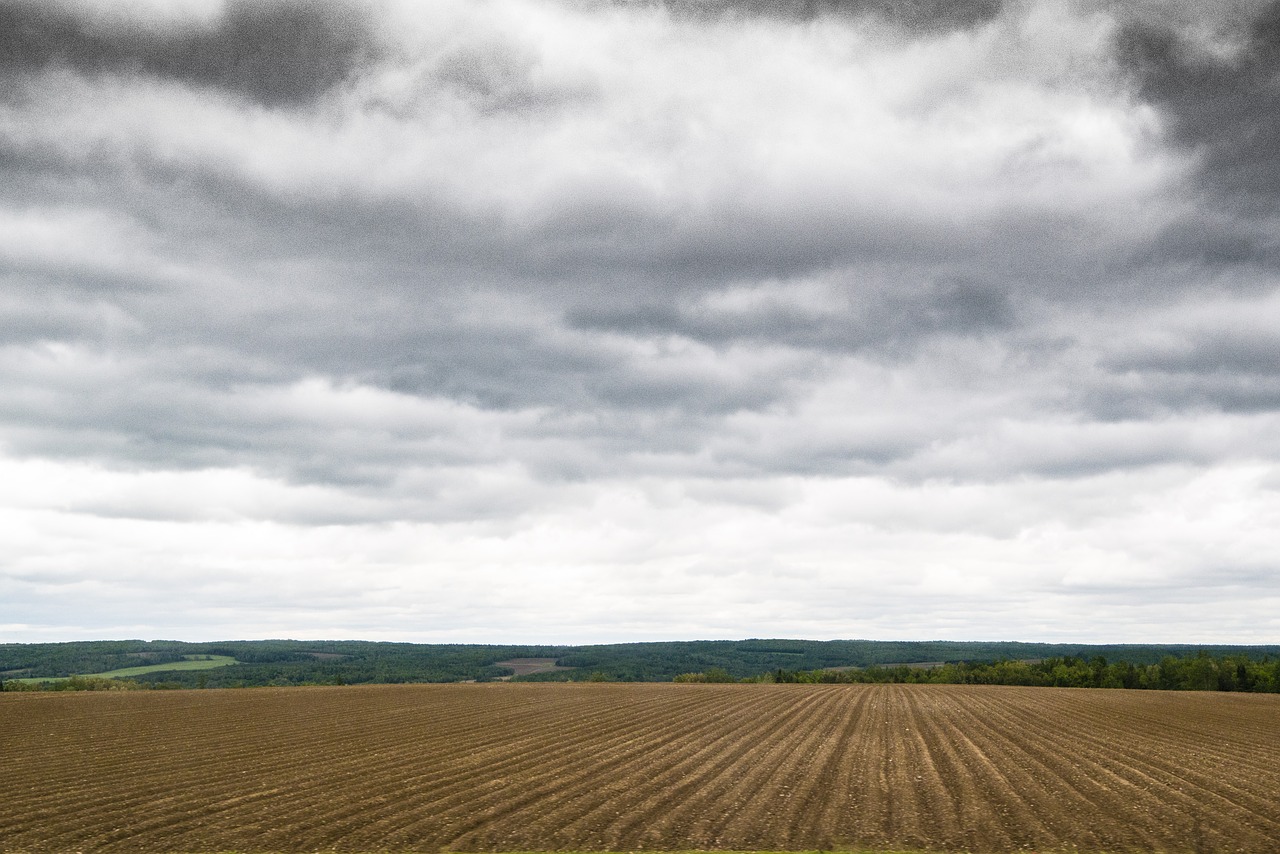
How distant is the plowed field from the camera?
72.2 ft

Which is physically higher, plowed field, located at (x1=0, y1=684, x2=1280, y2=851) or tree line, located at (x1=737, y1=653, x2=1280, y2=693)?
plowed field, located at (x1=0, y1=684, x2=1280, y2=851)

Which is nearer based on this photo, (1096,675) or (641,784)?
(641,784)

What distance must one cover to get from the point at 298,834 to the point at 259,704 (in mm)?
62373

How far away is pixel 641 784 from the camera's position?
29.0 m

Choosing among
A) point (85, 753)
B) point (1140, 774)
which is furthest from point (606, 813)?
point (85, 753)

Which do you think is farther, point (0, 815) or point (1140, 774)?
point (1140, 774)

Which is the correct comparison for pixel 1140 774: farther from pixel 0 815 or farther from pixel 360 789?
pixel 0 815

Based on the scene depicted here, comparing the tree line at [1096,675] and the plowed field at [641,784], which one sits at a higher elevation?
the plowed field at [641,784]

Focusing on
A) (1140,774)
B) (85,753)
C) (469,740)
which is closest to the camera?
(1140,774)

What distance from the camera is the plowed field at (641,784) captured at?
2202 centimetres

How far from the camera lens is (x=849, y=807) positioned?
986 inches

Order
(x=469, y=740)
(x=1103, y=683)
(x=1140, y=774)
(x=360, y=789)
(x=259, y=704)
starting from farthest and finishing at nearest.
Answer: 1. (x=1103, y=683)
2. (x=259, y=704)
3. (x=469, y=740)
4. (x=1140, y=774)
5. (x=360, y=789)

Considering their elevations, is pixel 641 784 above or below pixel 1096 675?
above

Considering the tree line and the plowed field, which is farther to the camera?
the tree line
